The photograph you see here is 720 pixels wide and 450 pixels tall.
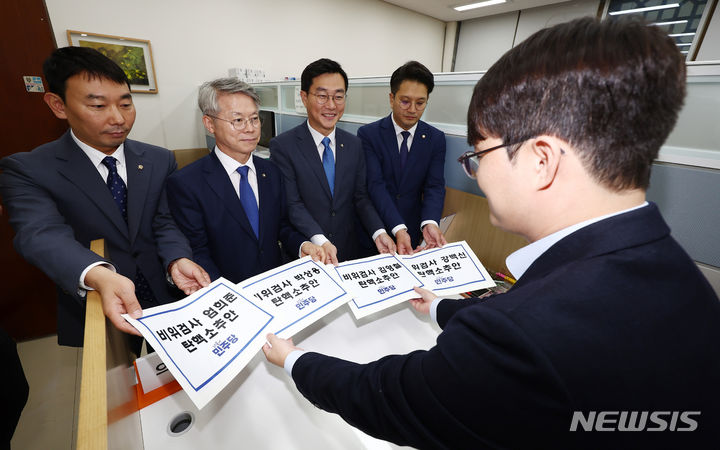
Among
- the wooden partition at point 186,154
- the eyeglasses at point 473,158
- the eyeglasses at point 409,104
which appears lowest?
the wooden partition at point 186,154

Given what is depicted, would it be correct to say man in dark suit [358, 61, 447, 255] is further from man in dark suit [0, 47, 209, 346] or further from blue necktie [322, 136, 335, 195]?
man in dark suit [0, 47, 209, 346]

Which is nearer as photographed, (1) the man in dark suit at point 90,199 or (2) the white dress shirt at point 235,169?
(1) the man in dark suit at point 90,199

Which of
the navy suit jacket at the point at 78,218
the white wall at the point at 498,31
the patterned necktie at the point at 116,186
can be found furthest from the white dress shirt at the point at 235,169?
the white wall at the point at 498,31

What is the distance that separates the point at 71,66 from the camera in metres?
1.06

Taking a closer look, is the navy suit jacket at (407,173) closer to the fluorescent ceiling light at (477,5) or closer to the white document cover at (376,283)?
the white document cover at (376,283)

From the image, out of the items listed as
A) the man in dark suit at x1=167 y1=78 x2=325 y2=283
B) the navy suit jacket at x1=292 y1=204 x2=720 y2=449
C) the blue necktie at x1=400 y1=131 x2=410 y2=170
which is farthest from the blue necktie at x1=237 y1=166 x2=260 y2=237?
the navy suit jacket at x1=292 y1=204 x2=720 y2=449

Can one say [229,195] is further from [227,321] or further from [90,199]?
[227,321]

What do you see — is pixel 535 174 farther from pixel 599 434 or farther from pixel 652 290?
pixel 599 434

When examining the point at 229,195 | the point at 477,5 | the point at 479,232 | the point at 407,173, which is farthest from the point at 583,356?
the point at 477,5

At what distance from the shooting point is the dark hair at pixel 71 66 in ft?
3.48

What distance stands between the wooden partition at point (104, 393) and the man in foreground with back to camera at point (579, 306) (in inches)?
14.5

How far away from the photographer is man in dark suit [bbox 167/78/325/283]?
122 cm

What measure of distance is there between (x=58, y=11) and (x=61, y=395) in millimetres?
3994

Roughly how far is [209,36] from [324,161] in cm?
401
